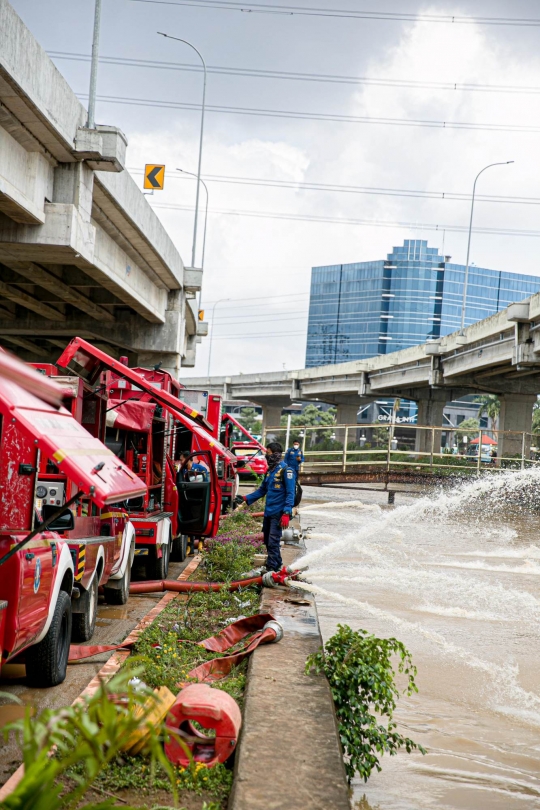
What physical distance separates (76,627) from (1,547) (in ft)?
9.98

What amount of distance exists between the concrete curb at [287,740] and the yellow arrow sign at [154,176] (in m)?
17.8

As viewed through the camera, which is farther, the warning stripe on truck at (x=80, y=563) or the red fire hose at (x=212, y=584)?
the red fire hose at (x=212, y=584)

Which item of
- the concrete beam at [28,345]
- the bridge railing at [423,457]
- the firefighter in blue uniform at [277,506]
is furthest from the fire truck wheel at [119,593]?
the bridge railing at [423,457]

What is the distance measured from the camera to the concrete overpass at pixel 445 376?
32.8 metres

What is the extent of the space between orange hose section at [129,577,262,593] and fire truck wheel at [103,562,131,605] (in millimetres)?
645

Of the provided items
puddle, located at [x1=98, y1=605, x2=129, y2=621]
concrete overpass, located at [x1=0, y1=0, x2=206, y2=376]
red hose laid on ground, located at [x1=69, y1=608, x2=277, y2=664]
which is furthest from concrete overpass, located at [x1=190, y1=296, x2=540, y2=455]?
red hose laid on ground, located at [x1=69, y1=608, x2=277, y2=664]

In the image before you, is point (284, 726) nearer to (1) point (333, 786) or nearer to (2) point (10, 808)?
(1) point (333, 786)

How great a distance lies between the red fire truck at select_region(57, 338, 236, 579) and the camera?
35.3 feet

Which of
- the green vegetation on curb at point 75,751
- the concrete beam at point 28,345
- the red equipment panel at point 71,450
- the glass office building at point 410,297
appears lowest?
the green vegetation on curb at point 75,751

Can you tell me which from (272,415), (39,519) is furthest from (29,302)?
(272,415)

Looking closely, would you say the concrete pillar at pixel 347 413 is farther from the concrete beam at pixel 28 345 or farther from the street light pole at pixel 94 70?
the street light pole at pixel 94 70

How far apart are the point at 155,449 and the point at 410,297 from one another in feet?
528

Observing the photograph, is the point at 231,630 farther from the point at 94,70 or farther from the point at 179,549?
the point at 94,70

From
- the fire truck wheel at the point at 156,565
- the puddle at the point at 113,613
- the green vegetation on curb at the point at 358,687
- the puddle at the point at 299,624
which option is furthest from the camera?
the fire truck wheel at the point at 156,565
